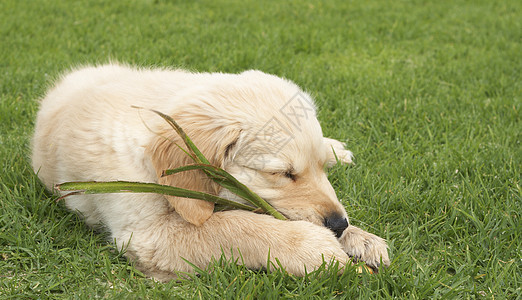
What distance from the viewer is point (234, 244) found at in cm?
249

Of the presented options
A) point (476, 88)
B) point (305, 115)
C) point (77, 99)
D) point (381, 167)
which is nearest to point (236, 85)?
point (305, 115)

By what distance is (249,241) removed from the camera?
2.48 metres

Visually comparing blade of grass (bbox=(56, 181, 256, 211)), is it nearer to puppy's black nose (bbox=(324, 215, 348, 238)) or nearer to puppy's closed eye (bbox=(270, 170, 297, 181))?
puppy's closed eye (bbox=(270, 170, 297, 181))

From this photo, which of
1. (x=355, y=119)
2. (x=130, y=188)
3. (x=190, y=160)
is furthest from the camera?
(x=355, y=119)

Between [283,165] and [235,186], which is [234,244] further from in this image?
[283,165]

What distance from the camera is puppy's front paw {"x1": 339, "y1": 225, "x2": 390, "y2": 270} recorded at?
2.57 metres

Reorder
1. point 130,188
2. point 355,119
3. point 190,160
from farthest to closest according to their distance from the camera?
point 355,119
point 190,160
point 130,188

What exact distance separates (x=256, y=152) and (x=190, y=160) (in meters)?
0.34

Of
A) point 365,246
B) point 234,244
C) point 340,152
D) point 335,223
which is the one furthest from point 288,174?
point 340,152

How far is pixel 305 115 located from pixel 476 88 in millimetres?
3349

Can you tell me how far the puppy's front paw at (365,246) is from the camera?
257 cm

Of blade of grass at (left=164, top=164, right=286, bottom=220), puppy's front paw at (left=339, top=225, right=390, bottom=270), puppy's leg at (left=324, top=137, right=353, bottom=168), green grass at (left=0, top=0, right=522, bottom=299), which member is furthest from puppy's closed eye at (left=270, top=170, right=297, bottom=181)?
puppy's leg at (left=324, top=137, right=353, bottom=168)

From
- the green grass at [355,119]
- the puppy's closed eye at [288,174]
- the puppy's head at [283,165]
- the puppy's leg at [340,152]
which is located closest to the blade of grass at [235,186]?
the puppy's head at [283,165]

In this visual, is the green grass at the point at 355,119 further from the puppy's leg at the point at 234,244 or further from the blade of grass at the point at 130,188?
the blade of grass at the point at 130,188
